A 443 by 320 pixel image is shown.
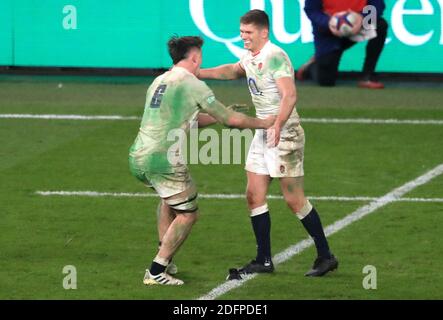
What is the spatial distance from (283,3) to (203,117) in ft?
32.2

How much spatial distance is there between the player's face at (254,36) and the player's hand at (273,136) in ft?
2.24

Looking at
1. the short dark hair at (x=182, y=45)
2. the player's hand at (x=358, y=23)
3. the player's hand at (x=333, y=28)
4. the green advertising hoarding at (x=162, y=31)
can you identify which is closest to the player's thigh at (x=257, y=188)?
the short dark hair at (x=182, y=45)

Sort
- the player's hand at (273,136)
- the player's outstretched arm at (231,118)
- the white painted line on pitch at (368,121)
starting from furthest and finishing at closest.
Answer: the white painted line on pitch at (368,121), the player's hand at (273,136), the player's outstretched arm at (231,118)

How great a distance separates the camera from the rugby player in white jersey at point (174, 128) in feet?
35.7

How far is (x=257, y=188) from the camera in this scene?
1148cm

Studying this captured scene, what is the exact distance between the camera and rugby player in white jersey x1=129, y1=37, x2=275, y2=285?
10867 millimetres

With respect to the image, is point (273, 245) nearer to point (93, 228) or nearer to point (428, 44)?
point (93, 228)

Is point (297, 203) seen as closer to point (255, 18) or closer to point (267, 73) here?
point (267, 73)

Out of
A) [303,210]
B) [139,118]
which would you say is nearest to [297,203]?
[303,210]

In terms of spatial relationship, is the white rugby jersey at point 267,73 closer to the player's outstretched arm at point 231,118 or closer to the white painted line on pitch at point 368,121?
the player's outstretched arm at point 231,118

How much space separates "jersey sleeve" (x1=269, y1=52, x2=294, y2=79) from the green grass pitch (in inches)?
63.3
